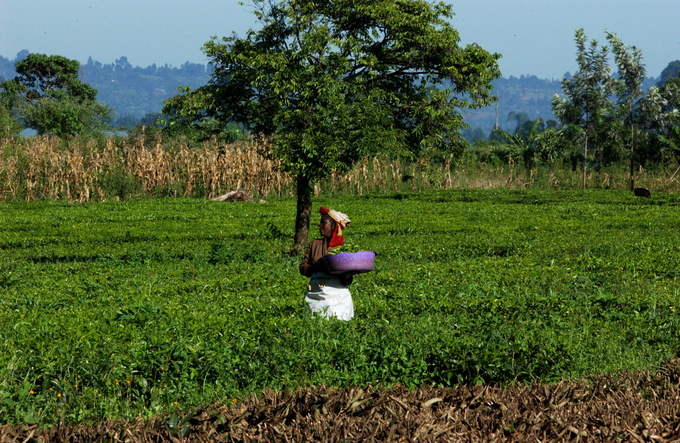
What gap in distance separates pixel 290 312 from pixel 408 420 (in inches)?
180

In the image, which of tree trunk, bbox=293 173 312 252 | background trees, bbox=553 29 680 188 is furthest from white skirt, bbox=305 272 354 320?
background trees, bbox=553 29 680 188

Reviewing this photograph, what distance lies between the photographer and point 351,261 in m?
6.93

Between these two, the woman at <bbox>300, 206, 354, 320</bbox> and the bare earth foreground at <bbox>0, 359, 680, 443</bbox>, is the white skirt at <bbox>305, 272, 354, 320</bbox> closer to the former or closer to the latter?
the woman at <bbox>300, 206, 354, 320</bbox>

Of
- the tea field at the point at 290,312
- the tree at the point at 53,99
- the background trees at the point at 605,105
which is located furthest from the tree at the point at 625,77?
the tree at the point at 53,99

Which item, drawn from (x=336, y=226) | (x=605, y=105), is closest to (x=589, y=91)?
(x=605, y=105)

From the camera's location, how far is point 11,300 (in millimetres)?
9617

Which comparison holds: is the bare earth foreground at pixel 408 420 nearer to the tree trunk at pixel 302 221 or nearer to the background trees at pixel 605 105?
the tree trunk at pixel 302 221

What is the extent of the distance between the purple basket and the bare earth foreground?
2245mm

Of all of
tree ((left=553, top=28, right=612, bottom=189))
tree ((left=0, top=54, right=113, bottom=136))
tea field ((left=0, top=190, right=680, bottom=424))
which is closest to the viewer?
tea field ((left=0, top=190, right=680, bottom=424))

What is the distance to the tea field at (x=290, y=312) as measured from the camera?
20.0 feet

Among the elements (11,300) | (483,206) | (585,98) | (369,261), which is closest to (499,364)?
(369,261)

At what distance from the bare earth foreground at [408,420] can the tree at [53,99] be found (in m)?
41.2

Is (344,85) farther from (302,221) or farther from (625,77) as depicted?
(625,77)

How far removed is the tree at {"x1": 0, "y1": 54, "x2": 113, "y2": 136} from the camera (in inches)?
1781
